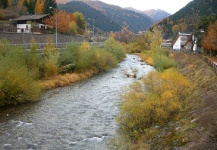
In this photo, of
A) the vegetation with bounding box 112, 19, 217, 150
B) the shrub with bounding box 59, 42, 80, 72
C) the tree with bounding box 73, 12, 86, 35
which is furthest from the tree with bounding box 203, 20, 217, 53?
the tree with bounding box 73, 12, 86, 35

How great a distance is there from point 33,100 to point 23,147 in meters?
11.1

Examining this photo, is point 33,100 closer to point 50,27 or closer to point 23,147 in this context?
point 23,147

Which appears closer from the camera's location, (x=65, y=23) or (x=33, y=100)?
(x=33, y=100)

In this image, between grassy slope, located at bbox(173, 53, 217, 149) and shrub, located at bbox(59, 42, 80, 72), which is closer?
grassy slope, located at bbox(173, 53, 217, 149)

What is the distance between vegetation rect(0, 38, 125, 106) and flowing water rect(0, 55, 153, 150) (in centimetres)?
143

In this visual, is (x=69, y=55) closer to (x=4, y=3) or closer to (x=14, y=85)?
(x=14, y=85)

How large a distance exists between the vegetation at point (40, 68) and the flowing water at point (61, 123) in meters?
1.43

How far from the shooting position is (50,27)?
72500 mm

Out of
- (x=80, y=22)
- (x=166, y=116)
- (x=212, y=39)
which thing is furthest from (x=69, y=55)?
(x=80, y=22)

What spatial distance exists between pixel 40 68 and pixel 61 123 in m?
17.0

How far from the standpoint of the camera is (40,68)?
35000mm

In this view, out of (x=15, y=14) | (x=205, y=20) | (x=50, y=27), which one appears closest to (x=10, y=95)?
(x=50, y=27)

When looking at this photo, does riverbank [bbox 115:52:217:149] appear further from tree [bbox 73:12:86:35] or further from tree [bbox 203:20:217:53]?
tree [bbox 73:12:86:35]

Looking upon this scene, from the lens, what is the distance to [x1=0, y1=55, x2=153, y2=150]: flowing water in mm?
15867
